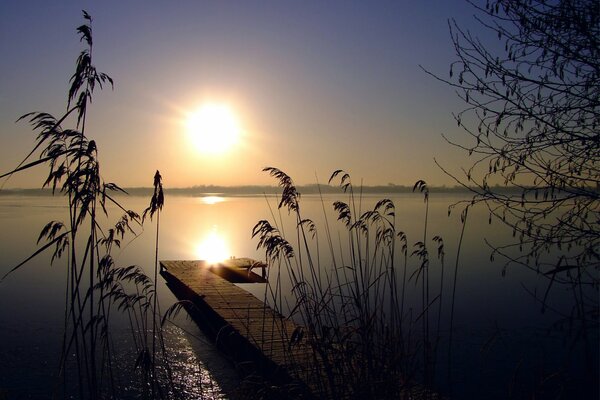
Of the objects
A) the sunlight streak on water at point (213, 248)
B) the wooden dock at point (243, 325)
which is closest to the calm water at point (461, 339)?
the wooden dock at point (243, 325)

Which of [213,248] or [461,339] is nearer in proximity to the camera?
[461,339]

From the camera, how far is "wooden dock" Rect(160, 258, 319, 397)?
4.87m

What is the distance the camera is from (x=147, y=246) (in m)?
33.4

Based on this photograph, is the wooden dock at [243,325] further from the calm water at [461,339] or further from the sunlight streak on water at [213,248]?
the sunlight streak on water at [213,248]

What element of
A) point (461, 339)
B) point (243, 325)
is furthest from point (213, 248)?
point (243, 325)

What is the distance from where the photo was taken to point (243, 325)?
7.82m

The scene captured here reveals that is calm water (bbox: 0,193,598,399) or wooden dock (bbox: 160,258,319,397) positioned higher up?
wooden dock (bbox: 160,258,319,397)

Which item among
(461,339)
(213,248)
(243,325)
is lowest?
(213,248)

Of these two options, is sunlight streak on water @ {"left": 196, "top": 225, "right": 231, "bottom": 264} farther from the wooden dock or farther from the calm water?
the wooden dock

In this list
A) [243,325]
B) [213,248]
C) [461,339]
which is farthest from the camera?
[213,248]

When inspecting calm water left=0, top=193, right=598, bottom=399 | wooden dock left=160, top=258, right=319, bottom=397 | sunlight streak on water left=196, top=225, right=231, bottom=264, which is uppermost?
wooden dock left=160, top=258, right=319, bottom=397

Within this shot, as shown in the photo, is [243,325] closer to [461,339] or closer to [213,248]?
[461,339]

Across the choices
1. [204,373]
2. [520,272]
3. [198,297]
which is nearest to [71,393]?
[204,373]

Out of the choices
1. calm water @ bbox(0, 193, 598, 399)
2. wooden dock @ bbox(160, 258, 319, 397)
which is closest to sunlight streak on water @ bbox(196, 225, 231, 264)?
calm water @ bbox(0, 193, 598, 399)
